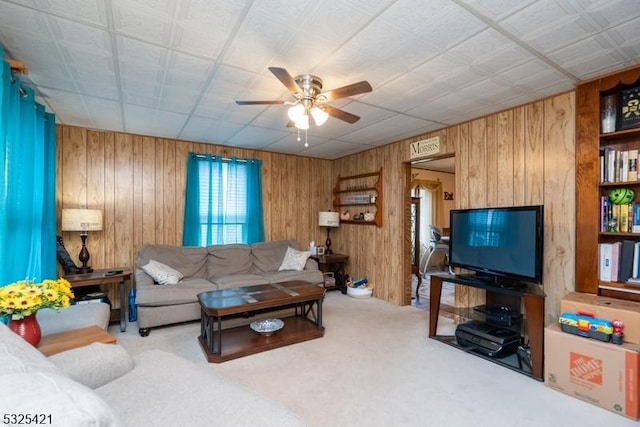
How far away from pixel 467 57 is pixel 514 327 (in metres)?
2.47

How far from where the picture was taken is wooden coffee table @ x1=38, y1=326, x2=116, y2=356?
5.41 ft

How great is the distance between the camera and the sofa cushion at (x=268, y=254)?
A: 177 inches

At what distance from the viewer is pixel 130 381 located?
1.37m

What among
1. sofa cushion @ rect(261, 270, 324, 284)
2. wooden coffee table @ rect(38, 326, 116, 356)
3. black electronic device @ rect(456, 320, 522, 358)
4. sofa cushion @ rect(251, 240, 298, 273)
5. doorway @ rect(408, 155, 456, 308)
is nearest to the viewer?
wooden coffee table @ rect(38, 326, 116, 356)

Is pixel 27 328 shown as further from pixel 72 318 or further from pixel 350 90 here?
pixel 350 90

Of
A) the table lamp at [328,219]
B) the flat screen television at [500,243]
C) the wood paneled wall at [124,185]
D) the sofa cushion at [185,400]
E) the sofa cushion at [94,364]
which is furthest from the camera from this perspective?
the table lamp at [328,219]

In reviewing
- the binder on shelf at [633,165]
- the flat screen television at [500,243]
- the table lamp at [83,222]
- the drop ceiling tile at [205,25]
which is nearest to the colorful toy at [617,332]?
the flat screen television at [500,243]

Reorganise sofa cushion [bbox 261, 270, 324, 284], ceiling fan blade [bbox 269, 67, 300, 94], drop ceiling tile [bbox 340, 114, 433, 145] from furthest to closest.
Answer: sofa cushion [bbox 261, 270, 324, 284] < drop ceiling tile [bbox 340, 114, 433, 145] < ceiling fan blade [bbox 269, 67, 300, 94]

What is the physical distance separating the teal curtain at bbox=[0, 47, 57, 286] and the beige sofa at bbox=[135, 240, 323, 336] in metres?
0.96

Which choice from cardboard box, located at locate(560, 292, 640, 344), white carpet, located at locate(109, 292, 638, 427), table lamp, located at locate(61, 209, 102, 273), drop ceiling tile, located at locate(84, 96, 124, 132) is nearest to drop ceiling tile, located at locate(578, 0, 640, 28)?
cardboard box, located at locate(560, 292, 640, 344)

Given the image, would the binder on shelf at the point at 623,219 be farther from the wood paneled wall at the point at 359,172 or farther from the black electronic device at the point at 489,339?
the black electronic device at the point at 489,339

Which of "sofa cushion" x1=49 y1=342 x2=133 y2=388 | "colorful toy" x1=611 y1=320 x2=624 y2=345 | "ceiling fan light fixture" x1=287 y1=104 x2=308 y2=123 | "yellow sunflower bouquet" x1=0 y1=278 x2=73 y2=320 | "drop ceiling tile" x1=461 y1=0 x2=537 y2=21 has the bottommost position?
"colorful toy" x1=611 y1=320 x2=624 y2=345

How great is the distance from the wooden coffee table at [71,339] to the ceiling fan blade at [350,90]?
7.04 feet

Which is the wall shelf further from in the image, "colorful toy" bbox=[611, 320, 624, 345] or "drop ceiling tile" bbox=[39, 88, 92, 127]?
"drop ceiling tile" bbox=[39, 88, 92, 127]
